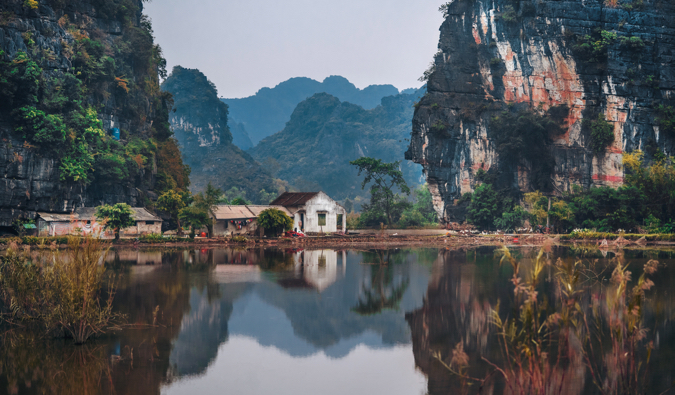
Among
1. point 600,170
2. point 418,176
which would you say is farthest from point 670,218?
point 418,176

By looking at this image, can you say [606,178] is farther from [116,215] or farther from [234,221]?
[116,215]

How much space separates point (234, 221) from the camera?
152 ft

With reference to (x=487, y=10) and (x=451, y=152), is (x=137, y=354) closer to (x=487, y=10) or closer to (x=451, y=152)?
(x=451, y=152)

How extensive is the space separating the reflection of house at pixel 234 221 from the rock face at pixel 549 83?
23006 mm

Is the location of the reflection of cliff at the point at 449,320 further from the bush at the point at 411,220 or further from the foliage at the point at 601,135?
the bush at the point at 411,220

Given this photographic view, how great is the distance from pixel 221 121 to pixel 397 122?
2528 inches

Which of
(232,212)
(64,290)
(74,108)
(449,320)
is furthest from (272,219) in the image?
(64,290)

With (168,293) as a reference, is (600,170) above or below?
above

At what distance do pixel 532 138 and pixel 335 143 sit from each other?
4185 inches

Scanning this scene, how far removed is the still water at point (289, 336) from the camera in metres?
11.0

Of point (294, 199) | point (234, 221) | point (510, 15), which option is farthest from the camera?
point (510, 15)

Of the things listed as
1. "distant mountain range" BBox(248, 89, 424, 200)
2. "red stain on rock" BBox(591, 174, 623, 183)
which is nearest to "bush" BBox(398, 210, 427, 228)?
"red stain on rock" BBox(591, 174, 623, 183)

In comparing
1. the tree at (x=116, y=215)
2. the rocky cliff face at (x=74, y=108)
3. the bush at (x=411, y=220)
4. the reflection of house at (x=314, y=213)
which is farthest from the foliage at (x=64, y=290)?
the bush at (x=411, y=220)

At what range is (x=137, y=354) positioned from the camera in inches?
486
